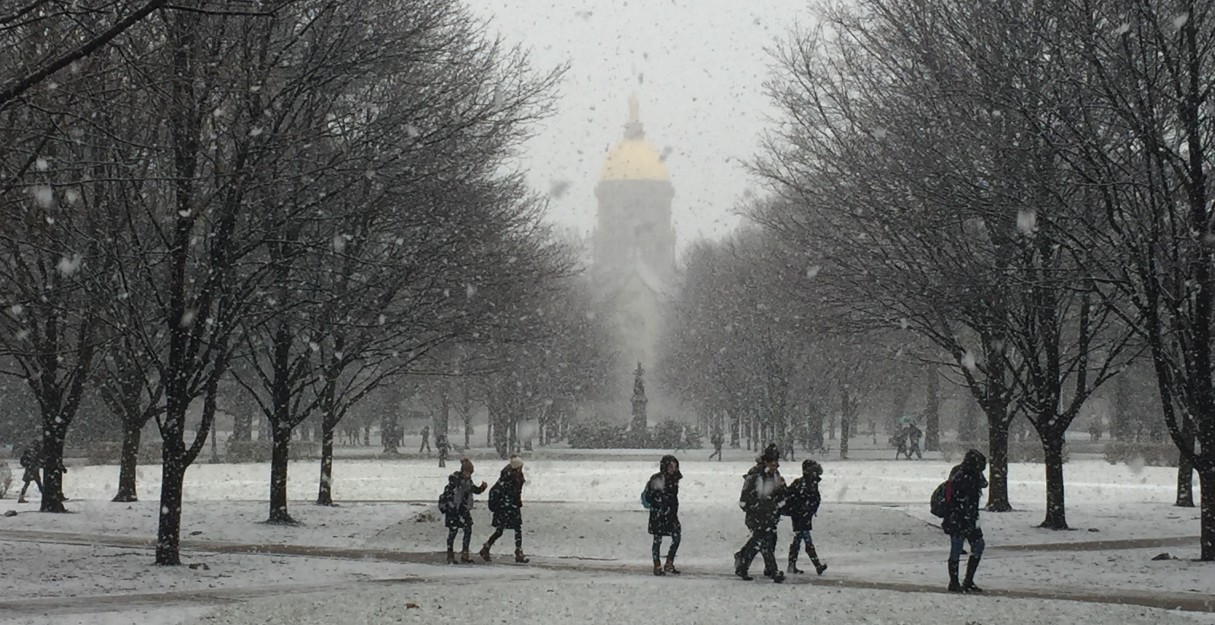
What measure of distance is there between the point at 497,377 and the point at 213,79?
3549cm

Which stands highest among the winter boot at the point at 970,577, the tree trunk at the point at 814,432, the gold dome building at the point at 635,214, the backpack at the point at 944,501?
the gold dome building at the point at 635,214

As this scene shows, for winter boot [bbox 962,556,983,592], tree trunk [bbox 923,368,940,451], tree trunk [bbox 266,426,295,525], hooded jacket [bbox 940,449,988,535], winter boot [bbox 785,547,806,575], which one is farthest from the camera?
tree trunk [bbox 923,368,940,451]

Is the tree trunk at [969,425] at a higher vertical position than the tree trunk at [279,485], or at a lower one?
higher

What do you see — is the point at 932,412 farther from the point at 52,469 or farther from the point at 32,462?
the point at 52,469

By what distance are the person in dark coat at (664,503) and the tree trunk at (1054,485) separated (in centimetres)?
785

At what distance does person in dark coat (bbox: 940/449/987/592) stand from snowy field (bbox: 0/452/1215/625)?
19.9 inches

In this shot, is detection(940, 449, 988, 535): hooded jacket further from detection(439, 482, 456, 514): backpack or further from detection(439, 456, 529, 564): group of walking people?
detection(439, 482, 456, 514): backpack

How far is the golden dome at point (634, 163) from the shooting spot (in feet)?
500

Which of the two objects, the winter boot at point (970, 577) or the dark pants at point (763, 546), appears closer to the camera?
the winter boot at point (970, 577)

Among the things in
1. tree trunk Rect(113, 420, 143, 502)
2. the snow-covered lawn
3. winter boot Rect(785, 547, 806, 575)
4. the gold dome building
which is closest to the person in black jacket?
winter boot Rect(785, 547, 806, 575)

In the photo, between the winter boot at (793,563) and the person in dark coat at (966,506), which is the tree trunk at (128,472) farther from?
the person in dark coat at (966,506)

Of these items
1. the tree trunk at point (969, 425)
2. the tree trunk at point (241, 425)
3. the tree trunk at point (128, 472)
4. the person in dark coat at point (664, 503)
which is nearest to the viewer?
the person in dark coat at point (664, 503)

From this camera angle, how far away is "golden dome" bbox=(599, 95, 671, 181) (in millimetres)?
152250

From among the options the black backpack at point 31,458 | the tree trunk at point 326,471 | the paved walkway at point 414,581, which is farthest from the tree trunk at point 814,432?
the paved walkway at point 414,581
